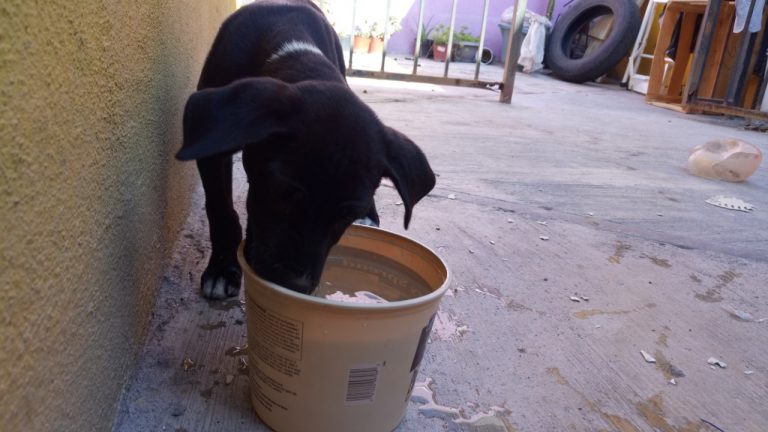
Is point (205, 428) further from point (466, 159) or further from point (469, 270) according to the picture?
point (466, 159)

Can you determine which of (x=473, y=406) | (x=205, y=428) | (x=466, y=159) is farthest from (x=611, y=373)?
(x=466, y=159)

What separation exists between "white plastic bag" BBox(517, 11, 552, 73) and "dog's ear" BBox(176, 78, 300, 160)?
39.2 ft

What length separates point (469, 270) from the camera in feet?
8.38

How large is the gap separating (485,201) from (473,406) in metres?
1.85

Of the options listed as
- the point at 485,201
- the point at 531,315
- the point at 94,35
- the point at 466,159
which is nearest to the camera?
the point at 94,35

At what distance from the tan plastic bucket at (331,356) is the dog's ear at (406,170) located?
0.22m

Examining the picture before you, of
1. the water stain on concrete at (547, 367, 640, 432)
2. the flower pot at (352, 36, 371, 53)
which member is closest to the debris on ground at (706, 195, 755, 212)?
the water stain on concrete at (547, 367, 640, 432)

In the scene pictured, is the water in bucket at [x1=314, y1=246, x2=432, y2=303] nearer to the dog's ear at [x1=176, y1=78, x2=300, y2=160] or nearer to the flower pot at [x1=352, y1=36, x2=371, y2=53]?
the dog's ear at [x1=176, y1=78, x2=300, y2=160]

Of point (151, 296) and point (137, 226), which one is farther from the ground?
point (137, 226)

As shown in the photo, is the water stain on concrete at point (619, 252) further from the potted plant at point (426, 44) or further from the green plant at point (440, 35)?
the potted plant at point (426, 44)

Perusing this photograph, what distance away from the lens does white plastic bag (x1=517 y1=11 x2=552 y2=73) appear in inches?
494

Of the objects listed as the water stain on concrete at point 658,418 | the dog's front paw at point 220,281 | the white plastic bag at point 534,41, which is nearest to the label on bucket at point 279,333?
the dog's front paw at point 220,281

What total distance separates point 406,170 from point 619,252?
65.9 inches

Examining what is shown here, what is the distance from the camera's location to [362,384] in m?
1.39
